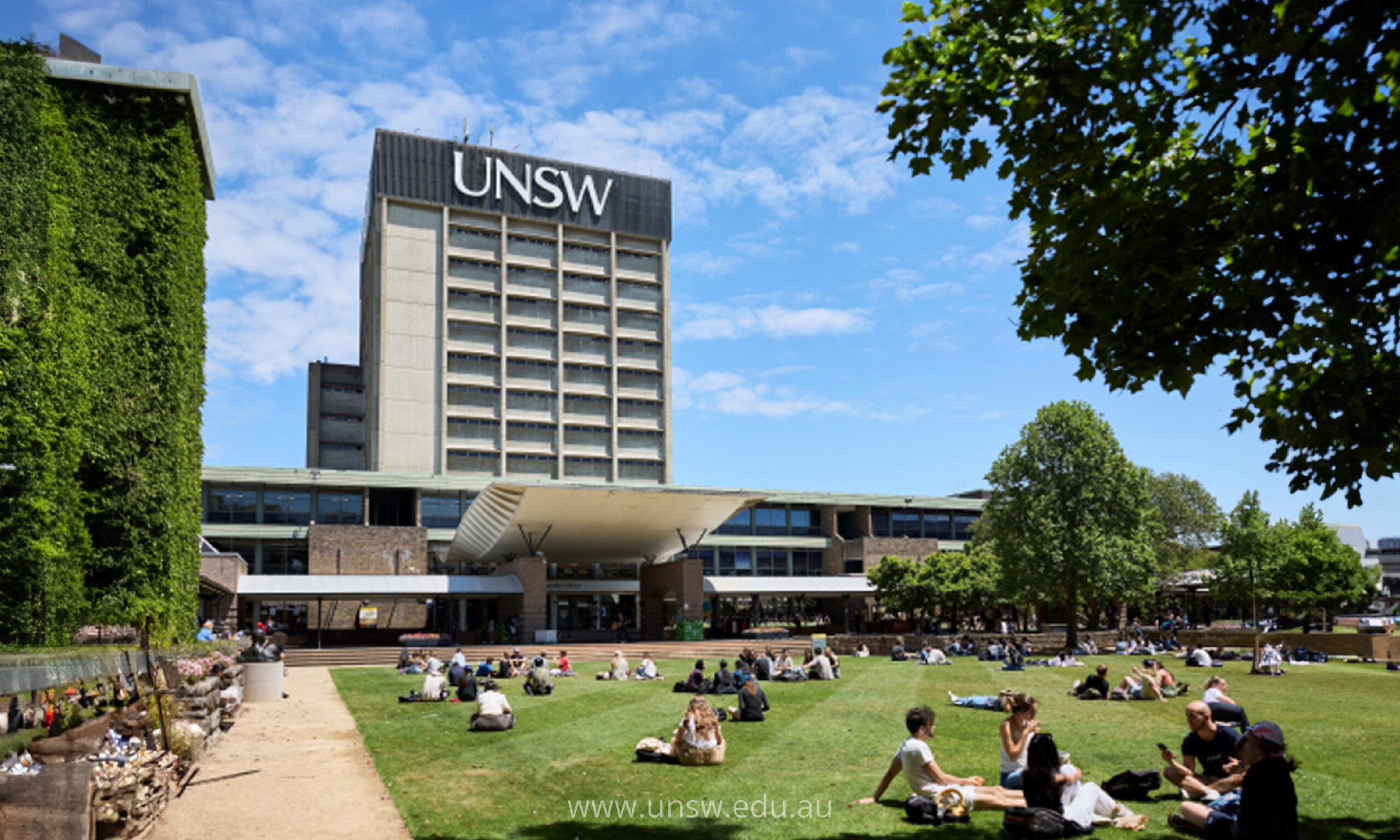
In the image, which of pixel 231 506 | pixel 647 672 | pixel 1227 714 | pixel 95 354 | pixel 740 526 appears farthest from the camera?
pixel 740 526

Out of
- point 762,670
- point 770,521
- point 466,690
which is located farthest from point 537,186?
point 466,690

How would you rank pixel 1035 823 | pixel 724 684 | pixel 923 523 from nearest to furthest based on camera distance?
pixel 1035 823 → pixel 724 684 → pixel 923 523

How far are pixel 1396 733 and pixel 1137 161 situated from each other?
10313 millimetres

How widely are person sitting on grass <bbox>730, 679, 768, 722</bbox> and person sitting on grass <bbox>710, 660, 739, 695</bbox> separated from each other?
403 centimetres

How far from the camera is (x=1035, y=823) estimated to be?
743 cm

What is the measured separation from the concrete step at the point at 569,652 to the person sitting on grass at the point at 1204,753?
23.0 meters

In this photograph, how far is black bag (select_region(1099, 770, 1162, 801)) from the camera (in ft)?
28.9

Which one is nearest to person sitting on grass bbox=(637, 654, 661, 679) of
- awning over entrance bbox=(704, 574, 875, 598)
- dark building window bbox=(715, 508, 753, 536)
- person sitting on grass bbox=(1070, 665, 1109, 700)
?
person sitting on grass bbox=(1070, 665, 1109, 700)

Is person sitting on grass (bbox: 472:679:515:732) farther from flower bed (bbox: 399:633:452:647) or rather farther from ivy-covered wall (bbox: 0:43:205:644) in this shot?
flower bed (bbox: 399:633:452:647)

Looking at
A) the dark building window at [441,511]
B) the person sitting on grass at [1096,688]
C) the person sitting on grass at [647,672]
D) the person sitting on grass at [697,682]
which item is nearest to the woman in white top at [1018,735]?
the person sitting on grass at [1096,688]

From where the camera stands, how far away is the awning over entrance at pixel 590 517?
119ft

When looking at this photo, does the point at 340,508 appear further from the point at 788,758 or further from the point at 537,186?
the point at 788,758

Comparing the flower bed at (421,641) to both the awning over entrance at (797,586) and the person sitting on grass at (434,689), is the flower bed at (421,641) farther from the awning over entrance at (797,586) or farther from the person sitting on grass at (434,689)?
the person sitting on grass at (434,689)

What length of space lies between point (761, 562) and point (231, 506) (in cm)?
3482
